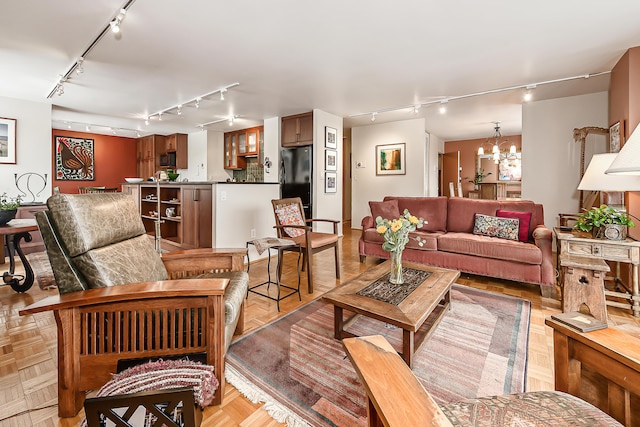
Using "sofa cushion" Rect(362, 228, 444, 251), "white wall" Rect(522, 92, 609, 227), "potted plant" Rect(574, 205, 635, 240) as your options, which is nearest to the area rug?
"potted plant" Rect(574, 205, 635, 240)

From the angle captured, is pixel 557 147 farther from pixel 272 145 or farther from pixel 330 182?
pixel 272 145

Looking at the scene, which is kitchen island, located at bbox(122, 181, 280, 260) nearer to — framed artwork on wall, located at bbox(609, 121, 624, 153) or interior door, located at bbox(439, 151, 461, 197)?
framed artwork on wall, located at bbox(609, 121, 624, 153)

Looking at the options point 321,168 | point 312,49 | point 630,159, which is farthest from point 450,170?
point 630,159

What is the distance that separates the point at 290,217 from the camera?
3475 millimetres

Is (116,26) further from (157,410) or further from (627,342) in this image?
(627,342)

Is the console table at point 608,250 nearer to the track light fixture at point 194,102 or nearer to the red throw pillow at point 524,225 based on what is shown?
the red throw pillow at point 524,225

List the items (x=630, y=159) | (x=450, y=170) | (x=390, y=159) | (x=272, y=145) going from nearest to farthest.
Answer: (x=630, y=159) → (x=272, y=145) → (x=390, y=159) → (x=450, y=170)

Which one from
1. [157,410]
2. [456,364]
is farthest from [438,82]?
[157,410]

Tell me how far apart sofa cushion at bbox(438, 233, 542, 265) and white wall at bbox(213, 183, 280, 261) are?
2499 mm

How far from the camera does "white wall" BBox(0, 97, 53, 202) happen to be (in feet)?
14.8

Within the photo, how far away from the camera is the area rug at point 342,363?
1.41 meters

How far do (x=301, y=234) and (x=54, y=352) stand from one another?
231 cm

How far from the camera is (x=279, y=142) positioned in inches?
229

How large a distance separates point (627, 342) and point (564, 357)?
171 mm
